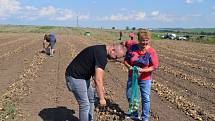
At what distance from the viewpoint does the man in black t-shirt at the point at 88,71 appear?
6.24 m

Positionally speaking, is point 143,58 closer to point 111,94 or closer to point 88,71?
point 88,71

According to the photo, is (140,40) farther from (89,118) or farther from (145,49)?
(89,118)

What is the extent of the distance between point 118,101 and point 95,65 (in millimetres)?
4251

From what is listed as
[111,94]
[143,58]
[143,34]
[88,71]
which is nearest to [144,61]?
[143,58]

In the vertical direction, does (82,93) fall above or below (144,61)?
below

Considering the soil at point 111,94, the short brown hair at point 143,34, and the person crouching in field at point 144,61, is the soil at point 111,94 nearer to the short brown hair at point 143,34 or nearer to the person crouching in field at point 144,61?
the person crouching in field at point 144,61

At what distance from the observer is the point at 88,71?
21.7 ft

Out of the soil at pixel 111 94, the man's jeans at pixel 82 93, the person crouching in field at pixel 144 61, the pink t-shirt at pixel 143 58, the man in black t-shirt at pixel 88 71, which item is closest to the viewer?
the man in black t-shirt at pixel 88 71

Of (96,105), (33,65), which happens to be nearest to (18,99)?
(96,105)

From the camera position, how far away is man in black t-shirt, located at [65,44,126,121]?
6.24m

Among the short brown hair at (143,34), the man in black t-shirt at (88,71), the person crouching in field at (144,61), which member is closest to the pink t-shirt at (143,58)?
the person crouching in field at (144,61)

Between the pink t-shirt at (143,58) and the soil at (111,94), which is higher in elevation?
the pink t-shirt at (143,58)

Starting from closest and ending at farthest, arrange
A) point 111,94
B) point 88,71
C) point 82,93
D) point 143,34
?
point 88,71 → point 82,93 → point 143,34 → point 111,94

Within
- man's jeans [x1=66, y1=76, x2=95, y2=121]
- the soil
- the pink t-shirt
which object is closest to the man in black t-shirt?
man's jeans [x1=66, y1=76, x2=95, y2=121]
